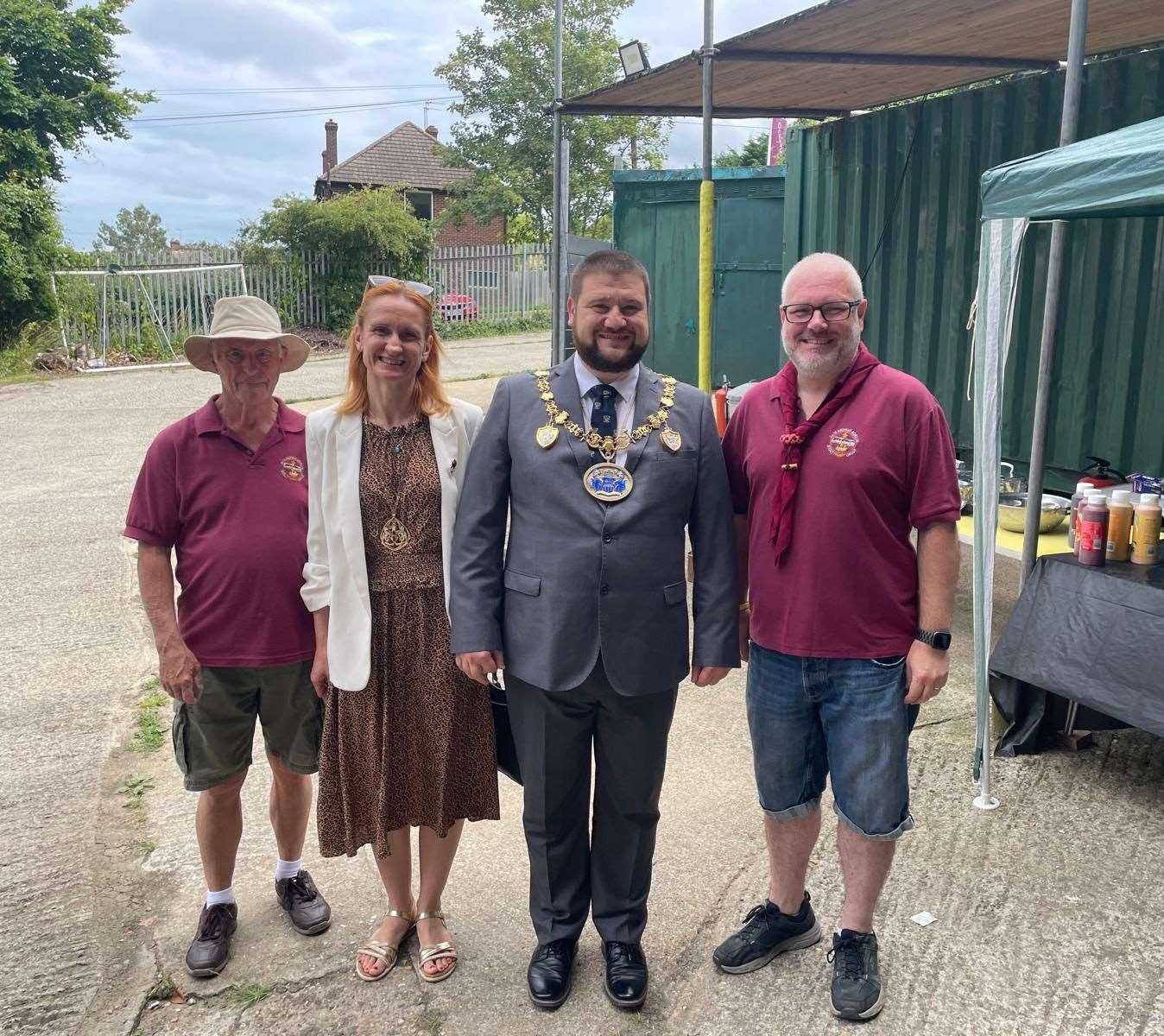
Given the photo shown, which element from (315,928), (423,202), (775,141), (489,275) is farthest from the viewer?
(423,202)

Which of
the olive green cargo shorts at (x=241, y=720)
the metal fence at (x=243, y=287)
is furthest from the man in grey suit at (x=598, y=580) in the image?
the metal fence at (x=243, y=287)

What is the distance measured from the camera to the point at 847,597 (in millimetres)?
2369

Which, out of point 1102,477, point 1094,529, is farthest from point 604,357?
point 1102,477

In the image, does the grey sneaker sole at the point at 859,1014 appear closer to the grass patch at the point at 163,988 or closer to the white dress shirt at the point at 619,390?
the white dress shirt at the point at 619,390

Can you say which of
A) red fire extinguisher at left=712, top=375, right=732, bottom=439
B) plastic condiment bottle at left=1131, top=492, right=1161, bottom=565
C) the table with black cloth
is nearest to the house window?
red fire extinguisher at left=712, top=375, right=732, bottom=439

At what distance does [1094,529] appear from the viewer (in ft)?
11.7

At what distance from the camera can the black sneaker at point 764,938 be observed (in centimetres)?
269

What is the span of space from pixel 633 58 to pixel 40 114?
14453 millimetres

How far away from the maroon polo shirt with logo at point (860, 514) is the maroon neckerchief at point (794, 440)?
0.6 inches

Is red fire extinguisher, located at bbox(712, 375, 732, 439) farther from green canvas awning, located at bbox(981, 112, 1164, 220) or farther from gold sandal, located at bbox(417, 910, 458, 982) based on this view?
gold sandal, located at bbox(417, 910, 458, 982)

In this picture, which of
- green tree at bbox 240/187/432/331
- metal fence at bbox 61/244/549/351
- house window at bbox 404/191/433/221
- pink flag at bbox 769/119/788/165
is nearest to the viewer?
pink flag at bbox 769/119/788/165

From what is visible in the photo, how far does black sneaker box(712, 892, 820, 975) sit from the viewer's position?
2.69 metres

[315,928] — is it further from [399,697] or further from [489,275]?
[489,275]

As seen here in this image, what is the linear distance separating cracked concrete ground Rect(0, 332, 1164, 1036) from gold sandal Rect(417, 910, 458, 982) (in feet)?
0.09
